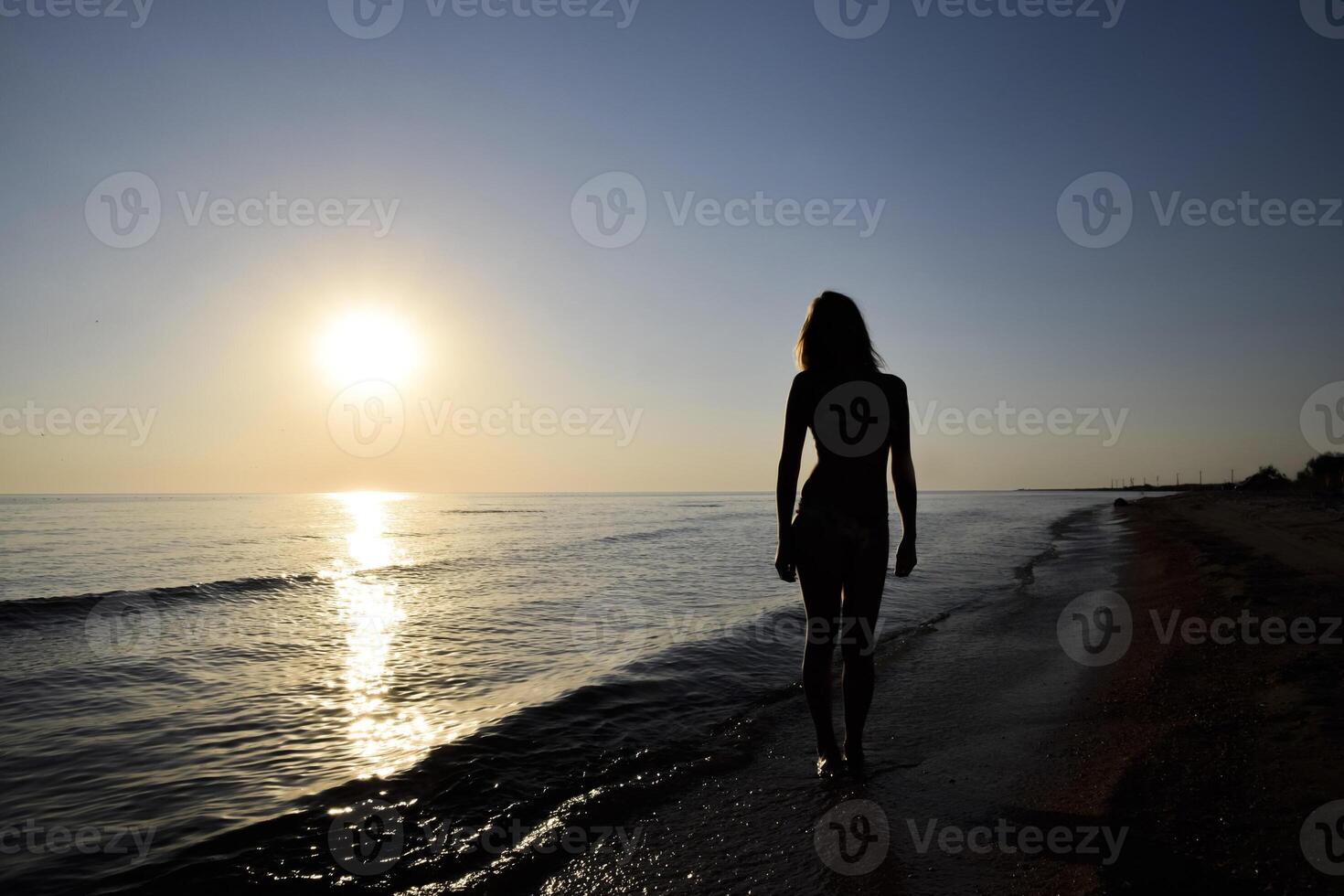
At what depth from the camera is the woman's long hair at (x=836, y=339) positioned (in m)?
3.72

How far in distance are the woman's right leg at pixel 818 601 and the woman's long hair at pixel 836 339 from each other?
95cm

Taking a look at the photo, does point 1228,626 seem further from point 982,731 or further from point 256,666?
point 256,666

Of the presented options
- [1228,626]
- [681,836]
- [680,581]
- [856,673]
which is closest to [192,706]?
[681,836]

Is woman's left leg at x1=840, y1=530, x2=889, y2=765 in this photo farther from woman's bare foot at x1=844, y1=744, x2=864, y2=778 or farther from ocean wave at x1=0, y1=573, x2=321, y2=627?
ocean wave at x1=0, y1=573, x2=321, y2=627

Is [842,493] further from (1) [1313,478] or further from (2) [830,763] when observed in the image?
(1) [1313,478]

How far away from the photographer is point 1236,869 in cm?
241

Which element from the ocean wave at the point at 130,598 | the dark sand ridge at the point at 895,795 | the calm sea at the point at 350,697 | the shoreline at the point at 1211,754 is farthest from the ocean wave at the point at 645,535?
the dark sand ridge at the point at 895,795

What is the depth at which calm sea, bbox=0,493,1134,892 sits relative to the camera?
149 inches

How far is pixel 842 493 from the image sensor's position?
12.0 ft

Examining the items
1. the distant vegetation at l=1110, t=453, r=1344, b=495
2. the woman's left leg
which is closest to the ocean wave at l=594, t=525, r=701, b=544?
the woman's left leg

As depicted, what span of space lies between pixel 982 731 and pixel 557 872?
3.09 meters

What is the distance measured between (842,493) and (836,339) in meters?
0.88

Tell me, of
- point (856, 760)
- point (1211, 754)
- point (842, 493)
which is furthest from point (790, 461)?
point (1211, 754)

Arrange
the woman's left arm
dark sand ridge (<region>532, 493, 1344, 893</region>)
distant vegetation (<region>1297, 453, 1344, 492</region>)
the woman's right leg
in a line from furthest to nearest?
1. distant vegetation (<region>1297, 453, 1344, 492</region>)
2. the woman's left arm
3. the woman's right leg
4. dark sand ridge (<region>532, 493, 1344, 893</region>)
